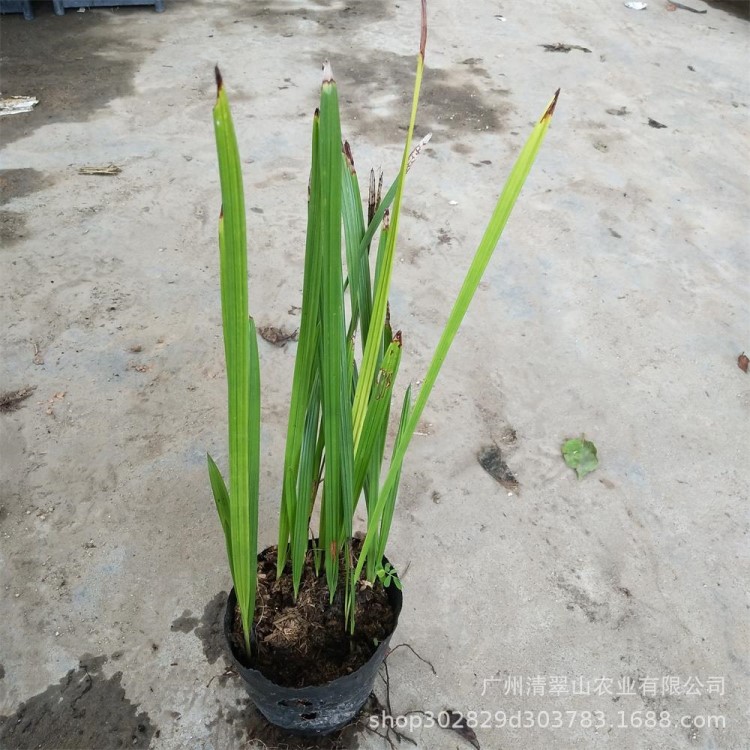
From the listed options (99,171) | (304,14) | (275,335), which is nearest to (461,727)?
(275,335)

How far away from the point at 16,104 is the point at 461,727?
2.78 metres

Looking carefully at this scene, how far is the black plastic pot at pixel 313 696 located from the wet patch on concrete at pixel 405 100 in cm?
209

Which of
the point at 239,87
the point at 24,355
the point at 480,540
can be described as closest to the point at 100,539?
the point at 24,355

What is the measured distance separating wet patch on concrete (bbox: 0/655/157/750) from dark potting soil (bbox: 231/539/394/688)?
0.32m

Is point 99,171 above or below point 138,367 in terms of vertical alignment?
above

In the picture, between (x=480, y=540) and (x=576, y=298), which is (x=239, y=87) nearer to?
(x=576, y=298)

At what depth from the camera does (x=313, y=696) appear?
0.83 metres

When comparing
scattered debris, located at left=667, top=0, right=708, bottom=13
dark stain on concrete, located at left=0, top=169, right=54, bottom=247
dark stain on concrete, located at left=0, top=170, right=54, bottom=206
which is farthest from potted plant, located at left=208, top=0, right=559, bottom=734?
scattered debris, located at left=667, top=0, right=708, bottom=13

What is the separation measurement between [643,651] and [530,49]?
314 cm

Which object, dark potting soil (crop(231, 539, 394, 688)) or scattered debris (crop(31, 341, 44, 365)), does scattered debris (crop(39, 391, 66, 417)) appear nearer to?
Result: scattered debris (crop(31, 341, 44, 365))

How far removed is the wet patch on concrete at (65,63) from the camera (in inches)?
102

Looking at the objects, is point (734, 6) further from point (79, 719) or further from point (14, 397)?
point (79, 719)

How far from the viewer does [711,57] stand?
3426mm

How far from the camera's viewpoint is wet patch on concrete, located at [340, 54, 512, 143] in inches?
104
